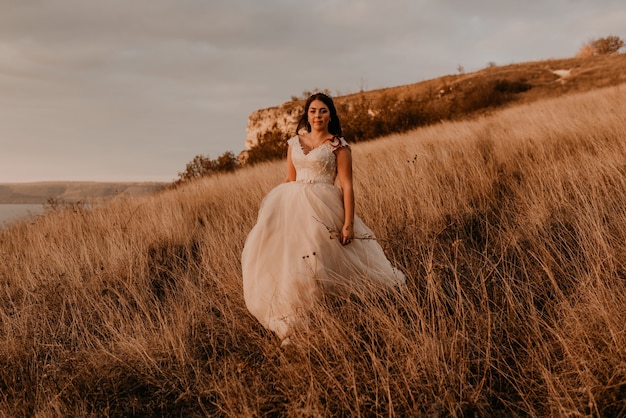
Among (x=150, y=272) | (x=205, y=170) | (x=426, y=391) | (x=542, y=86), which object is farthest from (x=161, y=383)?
(x=542, y=86)

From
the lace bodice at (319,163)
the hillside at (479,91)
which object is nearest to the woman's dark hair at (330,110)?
the lace bodice at (319,163)

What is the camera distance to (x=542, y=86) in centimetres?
2184

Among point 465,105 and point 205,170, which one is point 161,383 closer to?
point 205,170

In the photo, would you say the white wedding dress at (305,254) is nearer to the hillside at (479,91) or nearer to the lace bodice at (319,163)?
the lace bodice at (319,163)

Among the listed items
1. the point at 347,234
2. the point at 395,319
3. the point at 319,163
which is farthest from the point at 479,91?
the point at 395,319

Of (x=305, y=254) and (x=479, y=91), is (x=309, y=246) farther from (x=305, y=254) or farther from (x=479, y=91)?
(x=479, y=91)

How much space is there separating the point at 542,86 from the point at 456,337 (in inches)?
948

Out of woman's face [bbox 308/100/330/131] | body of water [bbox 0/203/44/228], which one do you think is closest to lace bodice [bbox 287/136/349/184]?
woman's face [bbox 308/100/330/131]

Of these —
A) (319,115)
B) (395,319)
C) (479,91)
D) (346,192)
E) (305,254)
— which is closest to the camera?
(395,319)

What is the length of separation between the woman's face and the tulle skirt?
515 millimetres

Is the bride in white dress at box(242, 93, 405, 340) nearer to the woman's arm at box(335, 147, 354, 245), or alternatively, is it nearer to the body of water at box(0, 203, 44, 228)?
the woman's arm at box(335, 147, 354, 245)

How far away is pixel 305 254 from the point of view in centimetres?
284

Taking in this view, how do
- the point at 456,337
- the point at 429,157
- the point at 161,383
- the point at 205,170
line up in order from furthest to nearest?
the point at 205,170 < the point at 429,157 < the point at 161,383 < the point at 456,337

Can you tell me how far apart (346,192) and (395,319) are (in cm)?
98
